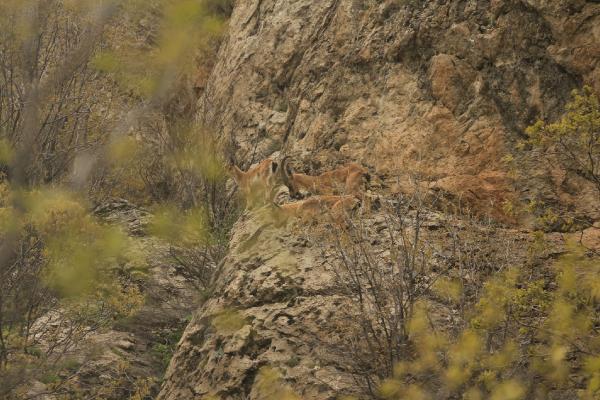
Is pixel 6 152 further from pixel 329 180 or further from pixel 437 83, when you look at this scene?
pixel 437 83

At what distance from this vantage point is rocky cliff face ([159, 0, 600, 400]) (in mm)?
9062

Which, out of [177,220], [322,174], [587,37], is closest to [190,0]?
[322,174]

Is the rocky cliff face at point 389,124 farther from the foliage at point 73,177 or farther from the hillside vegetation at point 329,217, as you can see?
the foliage at point 73,177

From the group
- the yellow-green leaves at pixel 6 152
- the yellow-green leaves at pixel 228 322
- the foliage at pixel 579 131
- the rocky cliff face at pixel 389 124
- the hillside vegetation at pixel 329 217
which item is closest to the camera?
the foliage at pixel 579 131

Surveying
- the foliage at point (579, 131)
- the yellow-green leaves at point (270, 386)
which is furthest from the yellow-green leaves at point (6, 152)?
the foliage at point (579, 131)

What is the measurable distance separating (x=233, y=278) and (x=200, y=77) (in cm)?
1238

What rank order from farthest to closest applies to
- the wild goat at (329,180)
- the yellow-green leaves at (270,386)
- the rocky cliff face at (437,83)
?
the rocky cliff face at (437,83) → the wild goat at (329,180) → the yellow-green leaves at (270,386)

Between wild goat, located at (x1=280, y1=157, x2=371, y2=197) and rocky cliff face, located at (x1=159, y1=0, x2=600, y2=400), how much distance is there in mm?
445

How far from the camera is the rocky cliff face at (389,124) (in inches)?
357

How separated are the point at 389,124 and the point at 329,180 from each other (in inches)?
67.7

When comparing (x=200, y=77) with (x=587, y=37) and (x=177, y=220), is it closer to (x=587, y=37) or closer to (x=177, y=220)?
(x=177, y=220)

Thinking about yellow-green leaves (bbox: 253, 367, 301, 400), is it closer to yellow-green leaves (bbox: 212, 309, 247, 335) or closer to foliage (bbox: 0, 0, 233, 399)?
yellow-green leaves (bbox: 212, 309, 247, 335)

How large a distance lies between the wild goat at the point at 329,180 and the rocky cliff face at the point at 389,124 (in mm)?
445

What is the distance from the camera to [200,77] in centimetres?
2152
